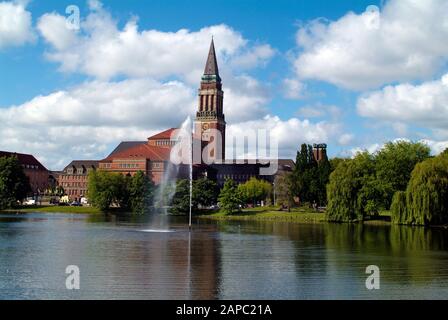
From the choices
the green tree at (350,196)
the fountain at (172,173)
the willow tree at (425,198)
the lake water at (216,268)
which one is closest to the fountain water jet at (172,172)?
the fountain at (172,173)

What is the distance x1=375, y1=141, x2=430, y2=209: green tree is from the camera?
76500 millimetres

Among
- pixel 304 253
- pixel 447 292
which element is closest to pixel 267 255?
pixel 304 253

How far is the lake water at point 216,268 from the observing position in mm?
21516

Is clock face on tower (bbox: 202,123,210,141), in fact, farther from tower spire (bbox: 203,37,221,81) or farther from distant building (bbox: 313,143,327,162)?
distant building (bbox: 313,143,327,162)

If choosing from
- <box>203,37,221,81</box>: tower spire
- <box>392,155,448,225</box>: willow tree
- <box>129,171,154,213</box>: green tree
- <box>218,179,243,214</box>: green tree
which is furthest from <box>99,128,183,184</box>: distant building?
<box>392,155,448,225</box>: willow tree

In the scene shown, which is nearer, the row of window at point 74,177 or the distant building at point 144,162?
the distant building at point 144,162

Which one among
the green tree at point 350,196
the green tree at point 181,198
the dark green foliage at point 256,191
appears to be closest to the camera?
the green tree at point 350,196

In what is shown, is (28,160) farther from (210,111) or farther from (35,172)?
(210,111)

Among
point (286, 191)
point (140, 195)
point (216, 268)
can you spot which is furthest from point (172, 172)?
point (216, 268)

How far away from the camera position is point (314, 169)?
96.9m

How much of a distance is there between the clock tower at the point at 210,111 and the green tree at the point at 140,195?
193ft

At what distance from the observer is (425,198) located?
211 ft

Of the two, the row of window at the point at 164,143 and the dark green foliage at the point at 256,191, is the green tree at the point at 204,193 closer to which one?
the dark green foliage at the point at 256,191

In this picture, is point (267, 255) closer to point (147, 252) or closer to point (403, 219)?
point (147, 252)
